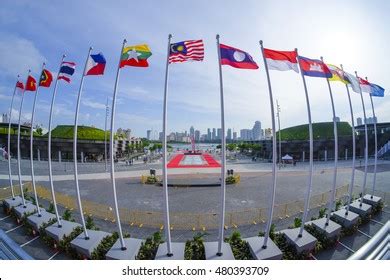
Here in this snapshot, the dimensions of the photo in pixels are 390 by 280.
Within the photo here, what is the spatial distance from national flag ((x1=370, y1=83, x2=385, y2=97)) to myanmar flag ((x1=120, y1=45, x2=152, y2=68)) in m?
14.1

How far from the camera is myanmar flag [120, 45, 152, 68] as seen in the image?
9430 mm

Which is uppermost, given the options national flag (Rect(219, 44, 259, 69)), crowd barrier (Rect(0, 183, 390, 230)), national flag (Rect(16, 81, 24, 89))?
national flag (Rect(16, 81, 24, 89))

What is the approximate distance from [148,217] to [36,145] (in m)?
49.7

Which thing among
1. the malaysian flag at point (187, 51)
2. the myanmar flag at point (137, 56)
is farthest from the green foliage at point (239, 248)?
the myanmar flag at point (137, 56)

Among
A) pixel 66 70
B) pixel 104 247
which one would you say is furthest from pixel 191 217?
pixel 66 70

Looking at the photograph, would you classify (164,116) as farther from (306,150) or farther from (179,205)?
(306,150)

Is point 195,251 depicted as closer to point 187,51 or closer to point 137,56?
point 187,51

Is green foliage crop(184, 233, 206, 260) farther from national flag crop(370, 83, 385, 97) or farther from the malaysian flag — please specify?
national flag crop(370, 83, 385, 97)

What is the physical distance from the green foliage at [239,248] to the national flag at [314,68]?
823 centimetres

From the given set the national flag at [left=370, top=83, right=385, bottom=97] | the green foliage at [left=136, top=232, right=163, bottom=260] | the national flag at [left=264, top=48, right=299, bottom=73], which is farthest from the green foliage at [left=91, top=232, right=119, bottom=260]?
the national flag at [left=370, top=83, right=385, bottom=97]

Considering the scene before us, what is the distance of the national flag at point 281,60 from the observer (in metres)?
9.68

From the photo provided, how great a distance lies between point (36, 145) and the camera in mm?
52031

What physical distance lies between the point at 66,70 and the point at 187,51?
7190 mm

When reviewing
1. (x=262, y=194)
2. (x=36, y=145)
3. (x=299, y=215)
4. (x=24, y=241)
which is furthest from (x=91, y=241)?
(x=36, y=145)
